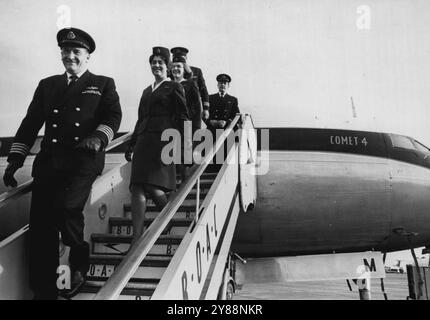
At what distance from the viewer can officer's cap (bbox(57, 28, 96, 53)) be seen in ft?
8.93

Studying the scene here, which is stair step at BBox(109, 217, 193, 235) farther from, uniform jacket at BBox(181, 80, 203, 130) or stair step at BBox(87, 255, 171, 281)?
uniform jacket at BBox(181, 80, 203, 130)

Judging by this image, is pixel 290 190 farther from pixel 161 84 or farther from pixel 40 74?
pixel 40 74

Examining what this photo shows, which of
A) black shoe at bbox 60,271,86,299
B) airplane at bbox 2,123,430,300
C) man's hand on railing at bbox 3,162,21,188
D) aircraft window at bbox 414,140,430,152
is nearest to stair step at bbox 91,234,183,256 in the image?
black shoe at bbox 60,271,86,299

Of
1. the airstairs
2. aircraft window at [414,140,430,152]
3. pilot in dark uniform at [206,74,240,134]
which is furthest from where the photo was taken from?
aircraft window at [414,140,430,152]

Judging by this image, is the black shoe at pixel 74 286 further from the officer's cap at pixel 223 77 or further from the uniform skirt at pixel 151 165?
the officer's cap at pixel 223 77

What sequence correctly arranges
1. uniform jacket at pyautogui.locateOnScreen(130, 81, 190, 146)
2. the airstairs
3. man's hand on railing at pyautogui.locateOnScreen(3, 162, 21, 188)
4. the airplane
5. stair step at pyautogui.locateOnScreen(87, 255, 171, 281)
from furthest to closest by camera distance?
the airplane, uniform jacket at pyautogui.locateOnScreen(130, 81, 190, 146), stair step at pyautogui.locateOnScreen(87, 255, 171, 281), man's hand on railing at pyautogui.locateOnScreen(3, 162, 21, 188), the airstairs

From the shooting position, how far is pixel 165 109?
3.26 meters

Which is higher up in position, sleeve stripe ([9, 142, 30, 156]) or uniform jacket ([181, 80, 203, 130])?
uniform jacket ([181, 80, 203, 130])

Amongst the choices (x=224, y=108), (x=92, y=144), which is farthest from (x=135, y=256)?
(x=224, y=108)

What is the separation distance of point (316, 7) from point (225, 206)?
2.03 metres

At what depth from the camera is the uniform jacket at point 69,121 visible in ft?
8.65

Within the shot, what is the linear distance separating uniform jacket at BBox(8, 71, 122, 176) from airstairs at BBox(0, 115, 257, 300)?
34 cm

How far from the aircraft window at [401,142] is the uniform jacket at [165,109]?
11.7 feet
